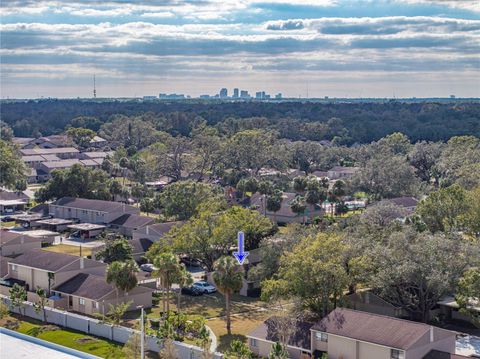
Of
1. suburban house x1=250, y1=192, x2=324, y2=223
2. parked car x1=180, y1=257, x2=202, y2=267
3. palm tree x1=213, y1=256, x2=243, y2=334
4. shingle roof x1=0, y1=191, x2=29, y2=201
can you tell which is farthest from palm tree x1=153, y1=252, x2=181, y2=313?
shingle roof x1=0, y1=191, x2=29, y2=201

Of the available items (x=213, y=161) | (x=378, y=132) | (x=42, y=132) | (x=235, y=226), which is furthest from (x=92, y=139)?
(x=235, y=226)

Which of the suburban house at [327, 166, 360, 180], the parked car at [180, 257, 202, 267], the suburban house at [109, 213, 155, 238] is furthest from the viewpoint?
the suburban house at [327, 166, 360, 180]

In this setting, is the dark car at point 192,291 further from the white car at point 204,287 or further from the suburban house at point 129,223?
the suburban house at point 129,223

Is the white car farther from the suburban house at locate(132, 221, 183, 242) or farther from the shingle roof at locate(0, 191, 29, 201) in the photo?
the shingle roof at locate(0, 191, 29, 201)

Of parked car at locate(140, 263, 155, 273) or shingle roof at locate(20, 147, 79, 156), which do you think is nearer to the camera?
parked car at locate(140, 263, 155, 273)

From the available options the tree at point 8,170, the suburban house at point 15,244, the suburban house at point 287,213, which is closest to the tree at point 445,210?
the suburban house at point 287,213

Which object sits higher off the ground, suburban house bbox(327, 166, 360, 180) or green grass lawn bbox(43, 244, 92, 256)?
suburban house bbox(327, 166, 360, 180)
